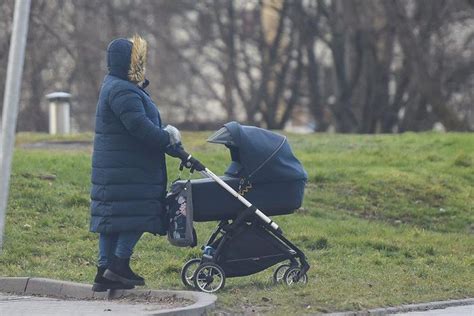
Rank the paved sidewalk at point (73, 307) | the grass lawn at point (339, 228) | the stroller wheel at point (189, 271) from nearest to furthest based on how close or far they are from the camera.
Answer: the paved sidewalk at point (73, 307) → the stroller wheel at point (189, 271) → the grass lawn at point (339, 228)

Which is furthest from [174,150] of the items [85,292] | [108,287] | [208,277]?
[85,292]

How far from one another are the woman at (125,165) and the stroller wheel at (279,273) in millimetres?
1272

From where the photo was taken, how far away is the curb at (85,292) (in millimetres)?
8852

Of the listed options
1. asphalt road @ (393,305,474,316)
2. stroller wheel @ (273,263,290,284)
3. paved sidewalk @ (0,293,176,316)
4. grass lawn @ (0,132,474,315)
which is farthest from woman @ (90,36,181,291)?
asphalt road @ (393,305,474,316)

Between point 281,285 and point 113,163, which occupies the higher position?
point 113,163

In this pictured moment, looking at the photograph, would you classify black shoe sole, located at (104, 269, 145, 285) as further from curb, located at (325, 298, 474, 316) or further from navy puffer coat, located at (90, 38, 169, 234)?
curb, located at (325, 298, 474, 316)

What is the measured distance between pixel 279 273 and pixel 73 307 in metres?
2.09

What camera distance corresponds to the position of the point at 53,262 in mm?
11891

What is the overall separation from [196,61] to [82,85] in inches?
246

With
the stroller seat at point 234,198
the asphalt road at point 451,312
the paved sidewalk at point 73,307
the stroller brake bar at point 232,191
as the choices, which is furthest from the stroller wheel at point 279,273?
the paved sidewalk at point 73,307

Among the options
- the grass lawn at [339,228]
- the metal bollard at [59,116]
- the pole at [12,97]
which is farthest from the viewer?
Result: the metal bollard at [59,116]

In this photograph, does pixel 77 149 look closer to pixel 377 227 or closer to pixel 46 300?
pixel 377 227

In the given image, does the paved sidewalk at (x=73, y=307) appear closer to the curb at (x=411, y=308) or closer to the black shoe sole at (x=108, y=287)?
the black shoe sole at (x=108, y=287)

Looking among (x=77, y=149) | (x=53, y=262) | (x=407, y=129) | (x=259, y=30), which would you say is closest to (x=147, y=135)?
(x=53, y=262)
